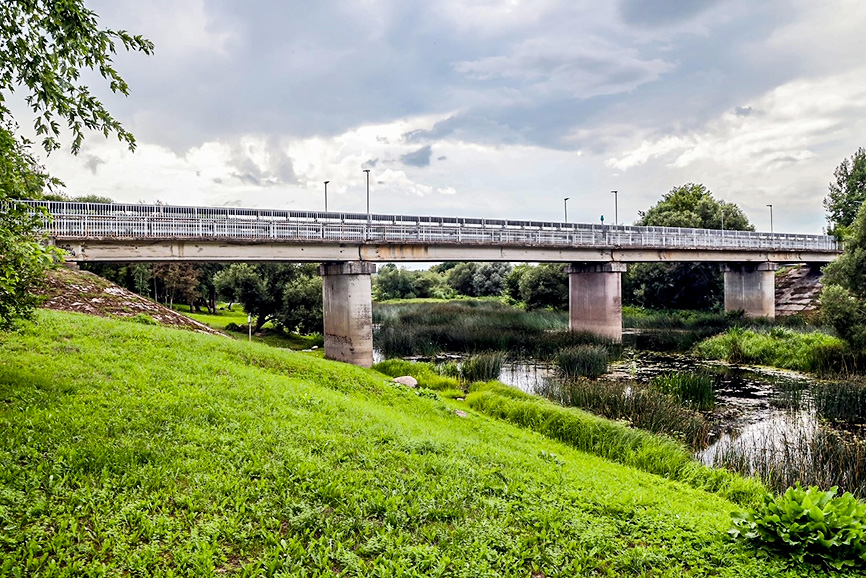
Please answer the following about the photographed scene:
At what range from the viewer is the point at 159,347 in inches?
472

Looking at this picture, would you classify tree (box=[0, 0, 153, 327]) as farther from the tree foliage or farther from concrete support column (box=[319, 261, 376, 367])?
the tree foliage

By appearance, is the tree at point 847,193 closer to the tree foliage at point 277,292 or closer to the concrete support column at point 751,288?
the concrete support column at point 751,288

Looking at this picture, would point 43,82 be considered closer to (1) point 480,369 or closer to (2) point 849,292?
(1) point 480,369

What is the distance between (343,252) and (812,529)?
21.1 meters

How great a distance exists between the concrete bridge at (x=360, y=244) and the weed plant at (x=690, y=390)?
12490 millimetres

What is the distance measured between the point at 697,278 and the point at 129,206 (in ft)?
155

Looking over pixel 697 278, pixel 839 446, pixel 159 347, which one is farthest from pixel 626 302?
pixel 159 347

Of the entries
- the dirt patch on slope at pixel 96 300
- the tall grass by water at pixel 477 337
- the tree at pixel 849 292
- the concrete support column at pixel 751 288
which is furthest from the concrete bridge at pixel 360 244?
the tree at pixel 849 292

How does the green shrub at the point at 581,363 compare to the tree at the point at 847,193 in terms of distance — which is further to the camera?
the tree at the point at 847,193

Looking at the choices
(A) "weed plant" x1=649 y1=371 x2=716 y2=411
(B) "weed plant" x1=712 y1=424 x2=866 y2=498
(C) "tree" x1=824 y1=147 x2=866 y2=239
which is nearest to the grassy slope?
(B) "weed plant" x1=712 y1=424 x2=866 y2=498

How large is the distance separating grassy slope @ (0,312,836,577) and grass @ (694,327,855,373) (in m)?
18.6

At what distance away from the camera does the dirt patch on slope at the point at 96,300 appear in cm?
1758

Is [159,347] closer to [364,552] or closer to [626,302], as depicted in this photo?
[364,552]

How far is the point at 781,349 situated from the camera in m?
24.6
